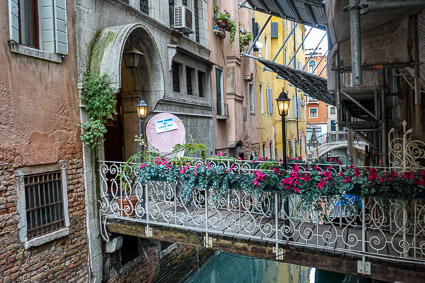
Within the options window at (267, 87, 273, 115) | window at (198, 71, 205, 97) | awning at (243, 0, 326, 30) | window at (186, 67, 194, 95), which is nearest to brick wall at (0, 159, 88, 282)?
awning at (243, 0, 326, 30)

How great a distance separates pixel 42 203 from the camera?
6.88 metres

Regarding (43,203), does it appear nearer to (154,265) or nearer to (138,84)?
(138,84)

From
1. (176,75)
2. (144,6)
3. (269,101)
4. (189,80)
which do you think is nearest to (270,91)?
(269,101)

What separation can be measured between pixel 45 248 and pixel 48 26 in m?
4.19

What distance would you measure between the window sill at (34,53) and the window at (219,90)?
31.3ft

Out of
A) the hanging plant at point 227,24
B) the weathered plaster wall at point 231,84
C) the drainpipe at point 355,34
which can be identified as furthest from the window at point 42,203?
the hanging plant at point 227,24

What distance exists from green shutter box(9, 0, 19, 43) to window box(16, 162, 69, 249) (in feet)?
7.53

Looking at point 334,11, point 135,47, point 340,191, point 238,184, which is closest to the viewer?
point 334,11

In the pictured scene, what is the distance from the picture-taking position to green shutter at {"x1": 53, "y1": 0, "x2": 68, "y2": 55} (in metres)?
7.07

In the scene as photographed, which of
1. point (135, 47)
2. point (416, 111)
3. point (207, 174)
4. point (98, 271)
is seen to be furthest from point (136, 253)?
point (416, 111)

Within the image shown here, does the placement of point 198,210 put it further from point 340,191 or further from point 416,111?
point 416,111

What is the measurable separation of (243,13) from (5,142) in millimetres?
16034

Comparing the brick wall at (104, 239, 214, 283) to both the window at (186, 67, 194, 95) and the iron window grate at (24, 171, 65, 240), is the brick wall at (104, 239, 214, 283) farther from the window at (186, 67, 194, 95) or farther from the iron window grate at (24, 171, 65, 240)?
the window at (186, 67, 194, 95)

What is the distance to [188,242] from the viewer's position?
7469 mm
